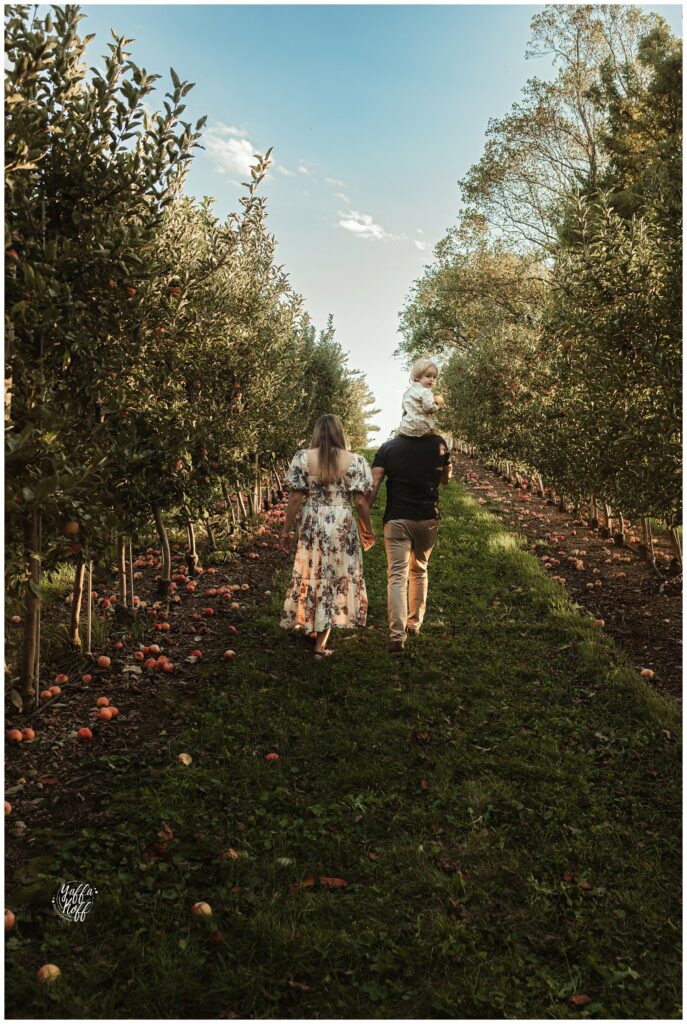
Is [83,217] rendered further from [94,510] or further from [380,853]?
[380,853]

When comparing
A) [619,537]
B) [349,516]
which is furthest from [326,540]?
[619,537]

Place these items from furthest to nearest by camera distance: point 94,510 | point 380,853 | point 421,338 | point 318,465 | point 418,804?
1. point 421,338
2. point 318,465
3. point 94,510
4. point 418,804
5. point 380,853

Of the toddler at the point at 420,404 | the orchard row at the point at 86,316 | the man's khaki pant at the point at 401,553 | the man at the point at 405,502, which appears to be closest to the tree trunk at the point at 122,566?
the orchard row at the point at 86,316

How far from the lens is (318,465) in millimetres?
6902

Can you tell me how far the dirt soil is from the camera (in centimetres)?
757

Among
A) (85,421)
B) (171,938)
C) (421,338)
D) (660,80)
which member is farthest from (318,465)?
(421,338)

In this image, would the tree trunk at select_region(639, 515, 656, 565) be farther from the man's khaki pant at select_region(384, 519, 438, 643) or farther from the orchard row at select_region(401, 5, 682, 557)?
the man's khaki pant at select_region(384, 519, 438, 643)

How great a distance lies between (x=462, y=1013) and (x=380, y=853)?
1.11m

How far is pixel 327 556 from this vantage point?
6.99 m

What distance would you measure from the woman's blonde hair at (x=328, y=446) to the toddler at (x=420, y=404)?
0.84 meters

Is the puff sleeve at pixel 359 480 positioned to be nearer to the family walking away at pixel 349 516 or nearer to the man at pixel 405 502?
the family walking away at pixel 349 516

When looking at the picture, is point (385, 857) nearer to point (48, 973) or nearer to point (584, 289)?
point (48, 973)

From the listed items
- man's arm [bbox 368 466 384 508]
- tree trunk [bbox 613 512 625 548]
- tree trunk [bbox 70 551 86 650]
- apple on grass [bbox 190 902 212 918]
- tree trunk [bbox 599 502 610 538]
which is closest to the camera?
apple on grass [bbox 190 902 212 918]

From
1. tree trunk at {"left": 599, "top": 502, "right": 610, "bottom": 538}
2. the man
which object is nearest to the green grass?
the man
